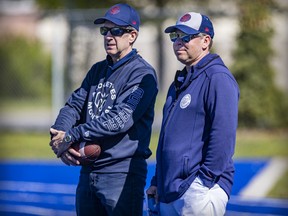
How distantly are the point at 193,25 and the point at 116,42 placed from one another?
812 millimetres

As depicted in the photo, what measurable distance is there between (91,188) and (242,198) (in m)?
5.72

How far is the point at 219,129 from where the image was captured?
16.4ft

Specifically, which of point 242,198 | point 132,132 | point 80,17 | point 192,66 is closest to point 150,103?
point 132,132

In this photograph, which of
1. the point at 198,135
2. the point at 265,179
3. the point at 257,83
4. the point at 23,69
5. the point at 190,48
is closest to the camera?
the point at 198,135

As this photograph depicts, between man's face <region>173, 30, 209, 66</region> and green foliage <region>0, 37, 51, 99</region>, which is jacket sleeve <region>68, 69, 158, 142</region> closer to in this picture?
man's face <region>173, 30, 209, 66</region>

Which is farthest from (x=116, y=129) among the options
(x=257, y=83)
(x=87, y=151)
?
(x=257, y=83)

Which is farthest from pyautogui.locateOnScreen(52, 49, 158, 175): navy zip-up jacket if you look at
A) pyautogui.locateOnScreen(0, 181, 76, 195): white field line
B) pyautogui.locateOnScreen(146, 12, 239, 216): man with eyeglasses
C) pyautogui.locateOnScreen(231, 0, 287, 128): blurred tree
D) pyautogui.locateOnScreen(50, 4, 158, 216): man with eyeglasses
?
pyautogui.locateOnScreen(231, 0, 287, 128): blurred tree

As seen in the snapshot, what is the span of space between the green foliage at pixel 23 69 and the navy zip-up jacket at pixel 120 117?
15878mm

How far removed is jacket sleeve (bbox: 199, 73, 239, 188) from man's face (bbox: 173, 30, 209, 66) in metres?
0.30

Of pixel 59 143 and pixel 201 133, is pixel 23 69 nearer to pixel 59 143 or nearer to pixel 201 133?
pixel 59 143

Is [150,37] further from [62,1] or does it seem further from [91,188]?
[91,188]

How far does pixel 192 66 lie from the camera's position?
530 centimetres

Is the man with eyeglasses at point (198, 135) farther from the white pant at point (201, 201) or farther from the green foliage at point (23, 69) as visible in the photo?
the green foliage at point (23, 69)

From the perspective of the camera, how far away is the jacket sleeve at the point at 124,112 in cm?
562
